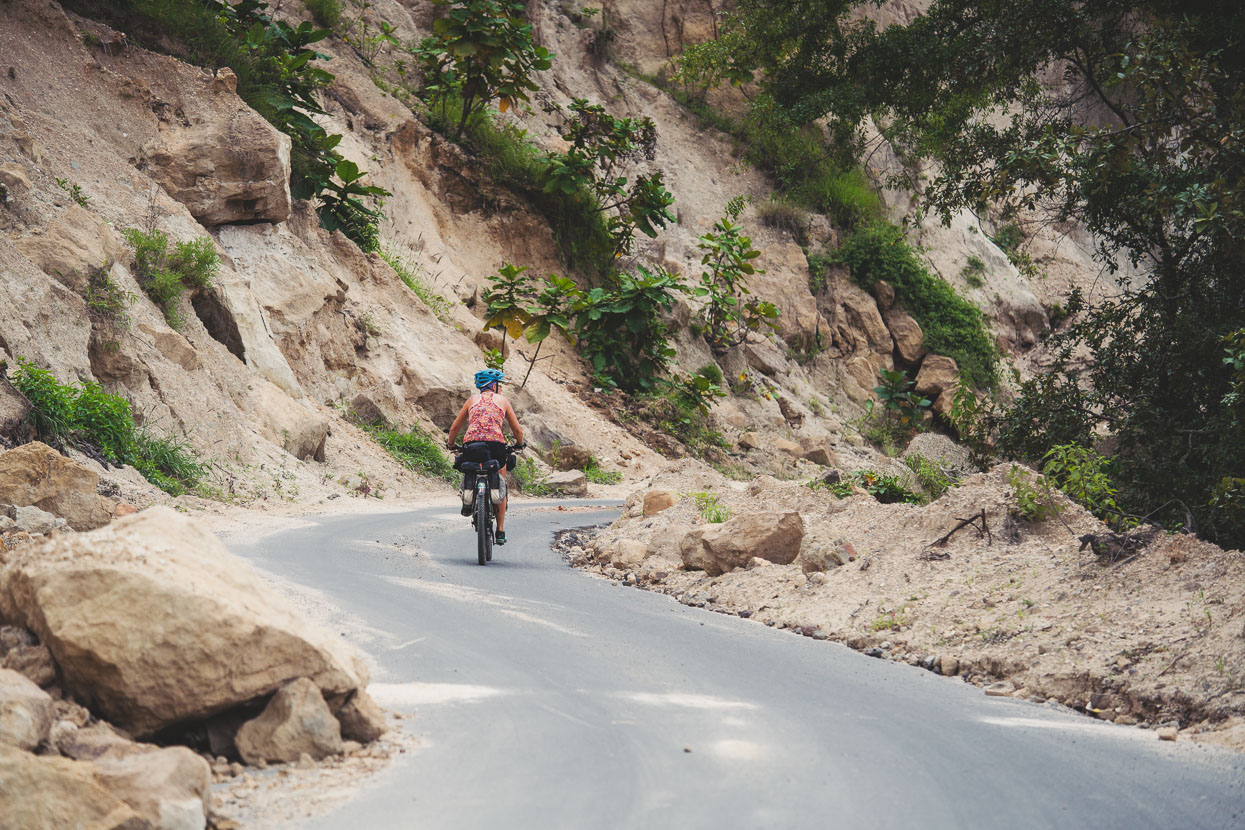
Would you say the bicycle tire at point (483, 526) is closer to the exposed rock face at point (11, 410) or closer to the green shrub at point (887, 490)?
the exposed rock face at point (11, 410)

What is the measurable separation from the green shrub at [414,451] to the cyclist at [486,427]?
7724 millimetres

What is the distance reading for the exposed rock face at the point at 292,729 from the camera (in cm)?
355

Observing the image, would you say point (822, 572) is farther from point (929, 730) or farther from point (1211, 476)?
point (1211, 476)

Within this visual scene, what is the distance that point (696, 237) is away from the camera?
111 feet

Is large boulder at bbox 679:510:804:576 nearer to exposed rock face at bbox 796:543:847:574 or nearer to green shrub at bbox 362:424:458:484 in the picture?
exposed rock face at bbox 796:543:847:574

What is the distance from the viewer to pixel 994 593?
677 centimetres

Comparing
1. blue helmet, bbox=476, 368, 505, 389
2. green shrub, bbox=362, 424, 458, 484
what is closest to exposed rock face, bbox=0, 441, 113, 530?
blue helmet, bbox=476, 368, 505, 389

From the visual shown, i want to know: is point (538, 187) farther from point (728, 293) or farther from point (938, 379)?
point (938, 379)

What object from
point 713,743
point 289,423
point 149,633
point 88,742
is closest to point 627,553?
point 713,743

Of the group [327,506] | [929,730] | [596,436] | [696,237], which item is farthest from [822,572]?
[696,237]

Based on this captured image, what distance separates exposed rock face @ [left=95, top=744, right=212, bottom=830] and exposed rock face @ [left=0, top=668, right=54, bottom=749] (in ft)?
0.65

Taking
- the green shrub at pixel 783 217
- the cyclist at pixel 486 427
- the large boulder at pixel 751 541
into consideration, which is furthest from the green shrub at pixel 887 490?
the green shrub at pixel 783 217

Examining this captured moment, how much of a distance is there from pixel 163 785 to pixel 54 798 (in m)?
0.29

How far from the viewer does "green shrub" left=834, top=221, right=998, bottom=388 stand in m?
34.2
